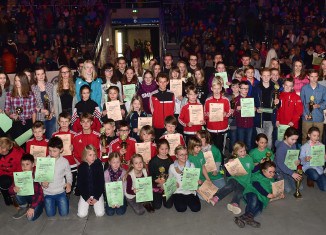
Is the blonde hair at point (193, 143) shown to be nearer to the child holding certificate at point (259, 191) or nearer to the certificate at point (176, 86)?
the child holding certificate at point (259, 191)

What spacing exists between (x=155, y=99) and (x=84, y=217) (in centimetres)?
266

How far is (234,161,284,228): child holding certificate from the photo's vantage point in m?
6.47

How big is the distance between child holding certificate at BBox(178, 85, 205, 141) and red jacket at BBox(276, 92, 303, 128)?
1.64m

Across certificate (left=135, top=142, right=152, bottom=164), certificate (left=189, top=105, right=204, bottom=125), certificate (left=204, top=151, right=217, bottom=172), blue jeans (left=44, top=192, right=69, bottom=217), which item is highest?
certificate (left=189, top=105, right=204, bottom=125)

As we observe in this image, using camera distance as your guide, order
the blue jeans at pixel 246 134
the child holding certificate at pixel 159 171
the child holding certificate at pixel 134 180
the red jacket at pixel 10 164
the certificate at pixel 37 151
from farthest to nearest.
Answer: the blue jeans at pixel 246 134
the certificate at pixel 37 151
the red jacket at pixel 10 164
the child holding certificate at pixel 159 171
the child holding certificate at pixel 134 180

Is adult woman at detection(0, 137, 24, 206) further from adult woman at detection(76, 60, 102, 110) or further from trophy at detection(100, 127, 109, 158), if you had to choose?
adult woman at detection(76, 60, 102, 110)

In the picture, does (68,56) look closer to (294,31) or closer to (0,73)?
(0,73)

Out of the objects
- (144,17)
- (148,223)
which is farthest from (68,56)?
(148,223)

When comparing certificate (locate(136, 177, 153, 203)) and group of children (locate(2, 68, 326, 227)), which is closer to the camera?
certificate (locate(136, 177, 153, 203))

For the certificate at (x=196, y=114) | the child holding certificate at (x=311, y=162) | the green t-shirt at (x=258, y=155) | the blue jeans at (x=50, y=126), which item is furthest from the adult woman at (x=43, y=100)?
the child holding certificate at (x=311, y=162)

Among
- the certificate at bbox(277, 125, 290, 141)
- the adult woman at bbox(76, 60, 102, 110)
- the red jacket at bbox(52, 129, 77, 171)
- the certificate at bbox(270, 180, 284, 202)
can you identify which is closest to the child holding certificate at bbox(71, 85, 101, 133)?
the adult woman at bbox(76, 60, 102, 110)

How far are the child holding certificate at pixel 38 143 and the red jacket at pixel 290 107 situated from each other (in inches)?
177

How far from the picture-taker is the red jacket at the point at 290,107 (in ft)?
26.5

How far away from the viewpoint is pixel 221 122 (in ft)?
26.3
